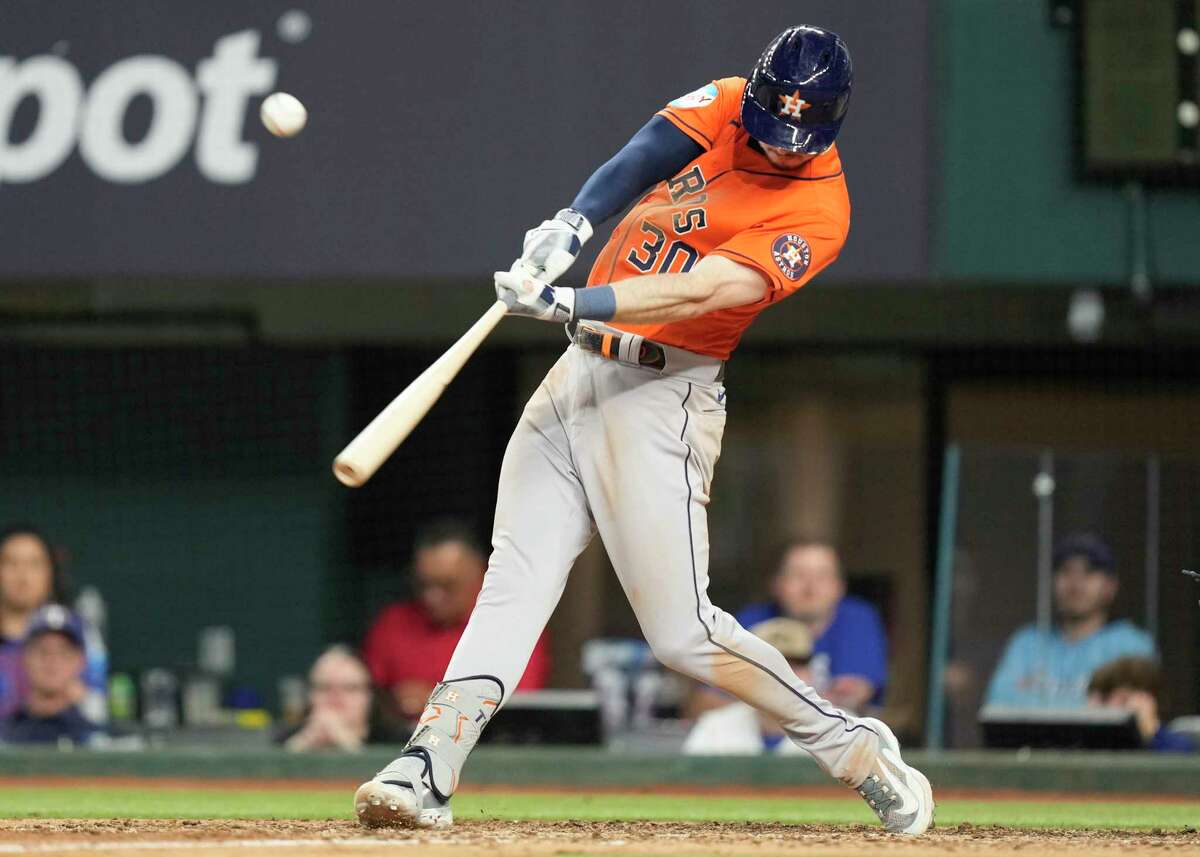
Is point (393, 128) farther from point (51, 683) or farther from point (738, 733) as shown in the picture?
point (738, 733)

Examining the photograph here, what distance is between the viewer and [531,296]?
3965 millimetres

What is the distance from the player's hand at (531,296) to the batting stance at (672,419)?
0.08 metres

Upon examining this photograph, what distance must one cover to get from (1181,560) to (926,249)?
1.69 metres

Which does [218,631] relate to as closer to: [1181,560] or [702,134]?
[1181,560]

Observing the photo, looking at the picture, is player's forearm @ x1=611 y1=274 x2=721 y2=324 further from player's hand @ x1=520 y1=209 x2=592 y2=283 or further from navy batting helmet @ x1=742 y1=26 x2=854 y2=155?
navy batting helmet @ x1=742 y1=26 x2=854 y2=155

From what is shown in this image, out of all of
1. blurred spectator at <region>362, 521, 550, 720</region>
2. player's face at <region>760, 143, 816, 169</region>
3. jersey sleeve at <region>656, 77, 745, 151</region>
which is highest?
jersey sleeve at <region>656, 77, 745, 151</region>

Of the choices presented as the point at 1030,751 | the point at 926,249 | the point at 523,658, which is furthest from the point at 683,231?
the point at 926,249

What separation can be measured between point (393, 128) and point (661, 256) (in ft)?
14.3

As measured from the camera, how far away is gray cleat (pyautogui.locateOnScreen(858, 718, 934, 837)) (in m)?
4.35

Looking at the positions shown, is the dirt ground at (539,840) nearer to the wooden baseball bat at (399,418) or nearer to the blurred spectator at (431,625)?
the wooden baseball bat at (399,418)

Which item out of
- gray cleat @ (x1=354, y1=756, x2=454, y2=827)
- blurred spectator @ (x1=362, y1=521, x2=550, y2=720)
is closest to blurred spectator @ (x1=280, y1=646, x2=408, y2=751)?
blurred spectator @ (x1=362, y1=521, x2=550, y2=720)

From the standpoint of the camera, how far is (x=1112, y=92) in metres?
7.90

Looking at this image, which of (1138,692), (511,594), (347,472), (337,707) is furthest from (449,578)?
(347,472)

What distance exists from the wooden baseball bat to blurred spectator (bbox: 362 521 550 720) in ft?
12.6
